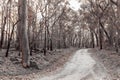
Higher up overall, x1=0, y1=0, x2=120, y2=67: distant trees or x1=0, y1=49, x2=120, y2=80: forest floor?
x1=0, y1=0, x2=120, y2=67: distant trees

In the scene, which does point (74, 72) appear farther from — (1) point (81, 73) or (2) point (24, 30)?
(2) point (24, 30)

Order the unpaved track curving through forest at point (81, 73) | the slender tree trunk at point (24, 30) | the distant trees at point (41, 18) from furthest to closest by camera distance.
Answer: the distant trees at point (41, 18)
the slender tree trunk at point (24, 30)
the unpaved track curving through forest at point (81, 73)

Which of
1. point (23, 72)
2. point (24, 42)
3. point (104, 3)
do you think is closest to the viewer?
point (23, 72)

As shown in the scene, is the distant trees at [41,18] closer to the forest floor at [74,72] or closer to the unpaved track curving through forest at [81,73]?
the forest floor at [74,72]

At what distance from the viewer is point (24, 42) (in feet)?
54.1

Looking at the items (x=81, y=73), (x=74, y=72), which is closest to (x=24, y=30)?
(x=74, y=72)

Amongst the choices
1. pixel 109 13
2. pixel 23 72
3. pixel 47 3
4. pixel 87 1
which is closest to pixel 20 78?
pixel 23 72

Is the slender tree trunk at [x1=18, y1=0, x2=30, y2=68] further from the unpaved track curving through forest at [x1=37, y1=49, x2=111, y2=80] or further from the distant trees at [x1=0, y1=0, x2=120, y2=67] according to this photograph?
the unpaved track curving through forest at [x1=37, y1=49, x2=111, y2=80]

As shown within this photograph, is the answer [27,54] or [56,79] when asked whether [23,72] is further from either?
[56,79]

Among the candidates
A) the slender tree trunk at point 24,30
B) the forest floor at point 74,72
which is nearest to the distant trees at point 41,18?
the slender tree trunk at point 24,30

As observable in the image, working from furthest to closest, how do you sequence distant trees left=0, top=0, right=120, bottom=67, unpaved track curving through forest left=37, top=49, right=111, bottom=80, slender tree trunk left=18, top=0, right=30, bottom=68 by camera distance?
distant trees left=0, top=0, right=120, bottom=67
slender tree trunk left=18, top=0, right=30, bottom=68
unpaved track curving through forest left=37, top=49, right=111, bottom=80

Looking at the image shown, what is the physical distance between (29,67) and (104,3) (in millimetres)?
23168

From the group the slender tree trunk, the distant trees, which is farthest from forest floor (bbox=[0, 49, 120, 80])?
the distant trees

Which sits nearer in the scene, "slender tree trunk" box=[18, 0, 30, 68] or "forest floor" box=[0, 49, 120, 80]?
"forest floor" box=[0, 49, 120, 80]
